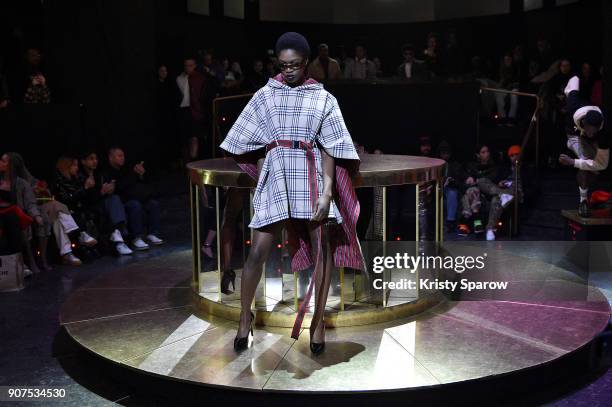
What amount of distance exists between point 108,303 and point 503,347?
7.65 ft

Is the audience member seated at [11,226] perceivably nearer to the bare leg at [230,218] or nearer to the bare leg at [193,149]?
the bare leg at [230,218]

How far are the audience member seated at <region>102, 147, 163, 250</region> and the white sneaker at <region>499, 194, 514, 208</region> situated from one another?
10.9 ft

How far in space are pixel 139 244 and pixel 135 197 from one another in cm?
45

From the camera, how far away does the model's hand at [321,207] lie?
3637mm

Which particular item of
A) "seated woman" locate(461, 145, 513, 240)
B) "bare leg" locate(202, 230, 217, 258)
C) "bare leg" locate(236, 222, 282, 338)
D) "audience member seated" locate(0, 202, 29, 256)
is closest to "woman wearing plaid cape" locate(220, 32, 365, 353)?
"bare leg" locate(236, 222, 282, 338)

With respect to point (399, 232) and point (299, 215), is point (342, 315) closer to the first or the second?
point (299, 215)

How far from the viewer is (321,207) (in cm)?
364

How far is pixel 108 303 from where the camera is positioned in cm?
479

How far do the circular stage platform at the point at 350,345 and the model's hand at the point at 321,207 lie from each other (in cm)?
68

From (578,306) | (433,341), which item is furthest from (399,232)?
(433,341)

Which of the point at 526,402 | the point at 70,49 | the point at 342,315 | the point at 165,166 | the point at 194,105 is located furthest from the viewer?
the point at 165,166

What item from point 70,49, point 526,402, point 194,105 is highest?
point 70,49

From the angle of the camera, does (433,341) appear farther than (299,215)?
Yes

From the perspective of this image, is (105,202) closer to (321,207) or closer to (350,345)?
(350,345)
